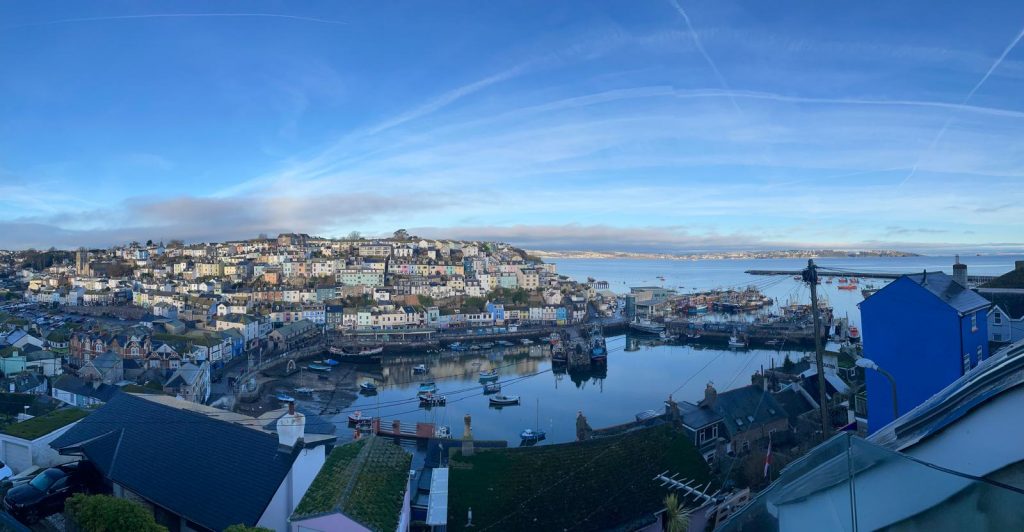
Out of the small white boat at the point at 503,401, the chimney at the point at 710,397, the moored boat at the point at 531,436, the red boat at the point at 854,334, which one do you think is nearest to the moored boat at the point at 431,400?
the small white boat at the point at 503,401

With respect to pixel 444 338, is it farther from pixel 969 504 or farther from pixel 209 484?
pixel 969 504

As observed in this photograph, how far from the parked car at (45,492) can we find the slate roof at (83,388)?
340 inches

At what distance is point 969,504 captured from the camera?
77 centimetres

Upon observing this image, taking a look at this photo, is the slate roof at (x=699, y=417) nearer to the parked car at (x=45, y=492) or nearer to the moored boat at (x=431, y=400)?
the parked car at (x=45, y=492)

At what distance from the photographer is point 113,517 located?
3.55 meters

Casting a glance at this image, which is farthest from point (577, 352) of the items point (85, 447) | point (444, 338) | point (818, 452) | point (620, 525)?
point (818, 452)

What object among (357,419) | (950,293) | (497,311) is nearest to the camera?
(950,293)

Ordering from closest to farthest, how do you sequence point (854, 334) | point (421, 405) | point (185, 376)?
point (185, 376) < point (421, 405) < point (854, 334)

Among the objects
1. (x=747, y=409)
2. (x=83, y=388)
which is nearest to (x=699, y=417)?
(x=747, y=409)

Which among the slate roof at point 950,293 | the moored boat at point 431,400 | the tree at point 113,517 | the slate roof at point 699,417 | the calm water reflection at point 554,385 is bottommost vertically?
the calm water reflection at point 554,385

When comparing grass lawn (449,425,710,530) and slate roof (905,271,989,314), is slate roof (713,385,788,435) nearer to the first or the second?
grass lawn (449,425,710,530)

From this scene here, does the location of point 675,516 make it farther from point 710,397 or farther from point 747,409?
point 747,409

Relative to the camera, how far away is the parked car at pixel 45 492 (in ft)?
15.9

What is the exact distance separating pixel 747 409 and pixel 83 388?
14951 millimetres
